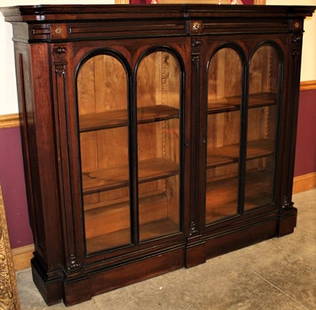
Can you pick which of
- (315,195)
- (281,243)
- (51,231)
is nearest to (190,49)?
(51,231)

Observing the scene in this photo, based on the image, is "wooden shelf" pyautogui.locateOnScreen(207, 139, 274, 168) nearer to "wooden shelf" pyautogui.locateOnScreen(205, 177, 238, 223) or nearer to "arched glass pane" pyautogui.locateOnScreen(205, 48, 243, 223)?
"arched glass pane" pyautogui.locateOnScreen(205, 48, 243, 223)

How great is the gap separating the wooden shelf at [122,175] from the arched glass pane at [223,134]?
0.28 metres

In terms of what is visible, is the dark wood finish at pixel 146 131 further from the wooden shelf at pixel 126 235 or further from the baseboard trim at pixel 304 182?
the baseboard trim at pixel 304 182

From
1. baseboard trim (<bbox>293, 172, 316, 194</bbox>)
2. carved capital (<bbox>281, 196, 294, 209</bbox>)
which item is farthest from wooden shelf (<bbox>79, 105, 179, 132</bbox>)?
baseboard trim (<bbox>293, 172, 316, 194</bbox>)

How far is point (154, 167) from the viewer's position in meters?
2.56

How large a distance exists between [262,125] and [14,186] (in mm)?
1536

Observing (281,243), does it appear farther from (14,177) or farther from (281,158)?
(14,177)

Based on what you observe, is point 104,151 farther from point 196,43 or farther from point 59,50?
point 196,43

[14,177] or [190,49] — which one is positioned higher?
[190,49]

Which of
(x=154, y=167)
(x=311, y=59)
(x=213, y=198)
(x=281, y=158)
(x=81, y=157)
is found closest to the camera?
(x=81, y=157)

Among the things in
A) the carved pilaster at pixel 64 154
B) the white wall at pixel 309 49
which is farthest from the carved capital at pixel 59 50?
the white wall at pixel 309 49

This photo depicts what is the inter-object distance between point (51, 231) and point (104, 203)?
0.31m

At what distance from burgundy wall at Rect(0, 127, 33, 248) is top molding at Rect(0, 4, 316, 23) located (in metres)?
0.66

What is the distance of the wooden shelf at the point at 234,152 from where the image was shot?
272 centimetres
